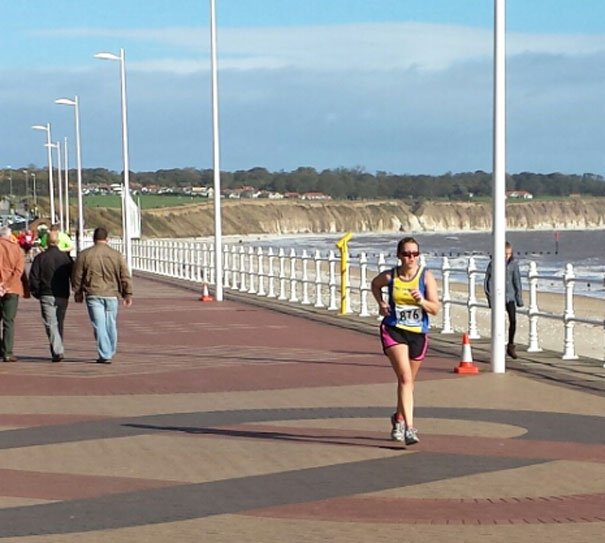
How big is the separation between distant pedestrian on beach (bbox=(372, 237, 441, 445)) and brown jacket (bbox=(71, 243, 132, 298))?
804cm

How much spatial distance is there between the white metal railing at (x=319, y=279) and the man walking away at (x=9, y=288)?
6.73m

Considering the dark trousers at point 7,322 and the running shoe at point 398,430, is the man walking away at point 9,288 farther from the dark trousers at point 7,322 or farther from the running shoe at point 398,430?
the running shoe at point 398,430

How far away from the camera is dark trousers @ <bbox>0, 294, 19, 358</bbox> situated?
63.4 feet

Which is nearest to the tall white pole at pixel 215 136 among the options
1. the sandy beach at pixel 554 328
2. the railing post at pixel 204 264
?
the sandy beach at pixel 554 328

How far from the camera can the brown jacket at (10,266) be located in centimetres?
1938

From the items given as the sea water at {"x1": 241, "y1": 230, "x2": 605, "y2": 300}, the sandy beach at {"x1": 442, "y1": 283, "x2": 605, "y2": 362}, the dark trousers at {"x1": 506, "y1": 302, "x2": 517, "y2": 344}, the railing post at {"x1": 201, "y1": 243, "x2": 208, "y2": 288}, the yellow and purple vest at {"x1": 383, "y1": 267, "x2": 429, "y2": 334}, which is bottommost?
the sea water at {"x1": 241, "y1": 230, "x2": 605, "y2": 300}

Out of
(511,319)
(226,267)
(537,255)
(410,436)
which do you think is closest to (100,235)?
(511,319)

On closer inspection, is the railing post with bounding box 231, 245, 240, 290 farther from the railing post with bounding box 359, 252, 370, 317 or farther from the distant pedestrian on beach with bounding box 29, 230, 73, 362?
the distant pedestrian on beach with bounding box 29, 230, 73, 362

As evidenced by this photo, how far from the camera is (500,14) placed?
16.5 meters

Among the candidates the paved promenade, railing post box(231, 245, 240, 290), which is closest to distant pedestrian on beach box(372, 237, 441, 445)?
the paved promenade

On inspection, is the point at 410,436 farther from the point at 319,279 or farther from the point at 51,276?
the point at 319,279

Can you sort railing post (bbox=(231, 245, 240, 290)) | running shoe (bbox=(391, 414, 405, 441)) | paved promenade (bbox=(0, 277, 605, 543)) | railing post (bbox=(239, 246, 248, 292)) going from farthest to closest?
1. railing post (bbox=(231, 245, 240, 290))
2. railing post (bbox=(239, 246, 248, 292))
3. running shoe (bbox=(391, 414, 405, 441))
4. paved promenade (bbox=(0, 277, 605, 543))

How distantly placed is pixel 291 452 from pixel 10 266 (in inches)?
362

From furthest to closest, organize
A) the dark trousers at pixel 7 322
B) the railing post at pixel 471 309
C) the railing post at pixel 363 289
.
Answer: the railing post at pixel 363 289 < the railing post at pixel 471 309 < the dark trousers at pixel 7 322
